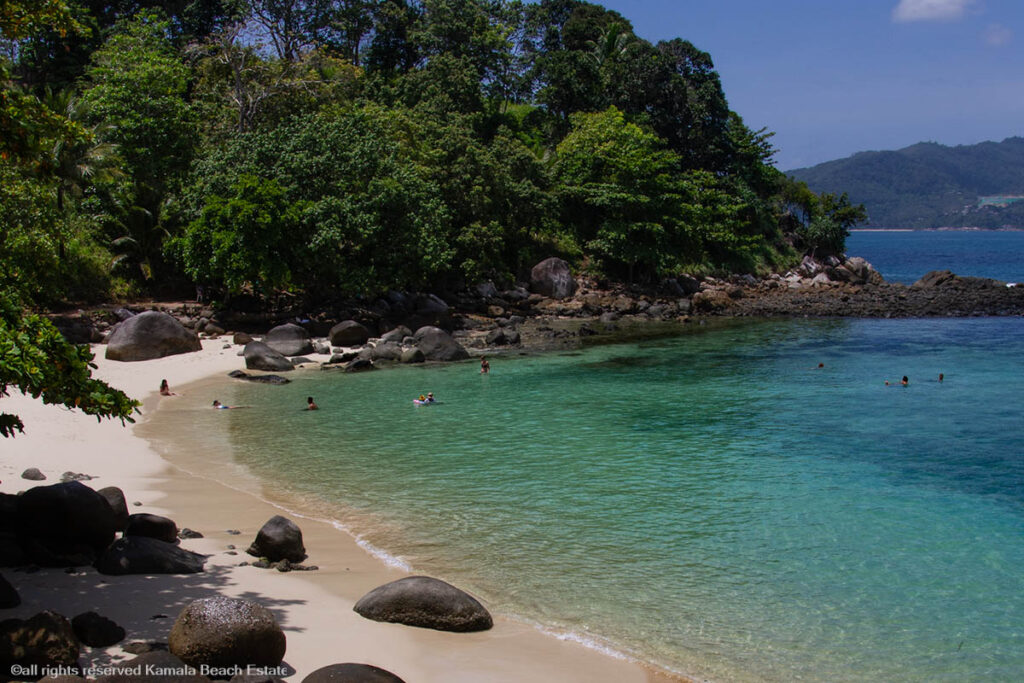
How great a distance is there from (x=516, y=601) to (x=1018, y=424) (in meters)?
17.7

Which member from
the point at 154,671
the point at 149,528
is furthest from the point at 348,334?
the point at 154,671

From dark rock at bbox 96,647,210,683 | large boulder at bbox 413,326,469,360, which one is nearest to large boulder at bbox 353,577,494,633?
dark rock at bbox 96,647,210,683

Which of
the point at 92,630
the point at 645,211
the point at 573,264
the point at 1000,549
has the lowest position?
the point at 1000,549

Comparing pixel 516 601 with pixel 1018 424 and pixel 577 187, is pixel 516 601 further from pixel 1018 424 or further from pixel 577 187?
pixel 577 187

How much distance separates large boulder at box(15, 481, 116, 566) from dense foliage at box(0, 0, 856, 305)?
325 inches

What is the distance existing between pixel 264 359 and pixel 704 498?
62.2 feet

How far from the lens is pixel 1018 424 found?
72.1 ft

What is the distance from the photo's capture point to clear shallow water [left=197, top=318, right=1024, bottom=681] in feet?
34.2

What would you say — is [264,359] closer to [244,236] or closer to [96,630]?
[244,236]

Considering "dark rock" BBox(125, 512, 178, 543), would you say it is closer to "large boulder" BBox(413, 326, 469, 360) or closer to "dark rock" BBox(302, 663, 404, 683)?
"dark rock" BBox(302, 663, 404, 683)

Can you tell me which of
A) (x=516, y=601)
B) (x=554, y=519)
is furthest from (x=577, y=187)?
(x=516, y=601)

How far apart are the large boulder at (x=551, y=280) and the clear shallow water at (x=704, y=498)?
18.3 m

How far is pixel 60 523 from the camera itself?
10570 millimetres

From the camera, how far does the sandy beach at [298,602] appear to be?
892cm
